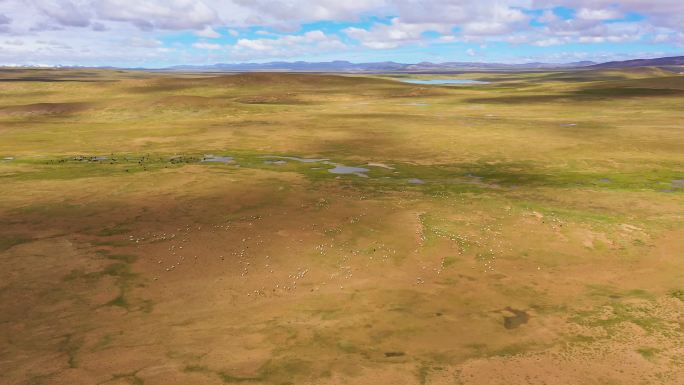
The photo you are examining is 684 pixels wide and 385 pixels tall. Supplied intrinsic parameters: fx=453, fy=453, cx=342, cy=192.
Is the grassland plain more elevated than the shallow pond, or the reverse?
the shallow pond

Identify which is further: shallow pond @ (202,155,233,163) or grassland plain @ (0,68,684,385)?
shallow pond @ (202,155,233,163)

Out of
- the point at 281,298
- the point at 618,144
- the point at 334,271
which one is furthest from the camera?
the point at 618,144

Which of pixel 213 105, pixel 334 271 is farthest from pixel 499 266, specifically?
pixel 213 105

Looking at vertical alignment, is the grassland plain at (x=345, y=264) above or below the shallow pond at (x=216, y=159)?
below

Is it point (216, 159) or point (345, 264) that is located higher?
point (216, 159)

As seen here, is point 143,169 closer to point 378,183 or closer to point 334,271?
point 378,183

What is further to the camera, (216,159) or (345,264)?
(216,159)

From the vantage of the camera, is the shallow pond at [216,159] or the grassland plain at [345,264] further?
the shallow pond at [216,159]

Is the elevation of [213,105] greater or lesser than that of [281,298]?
greater
